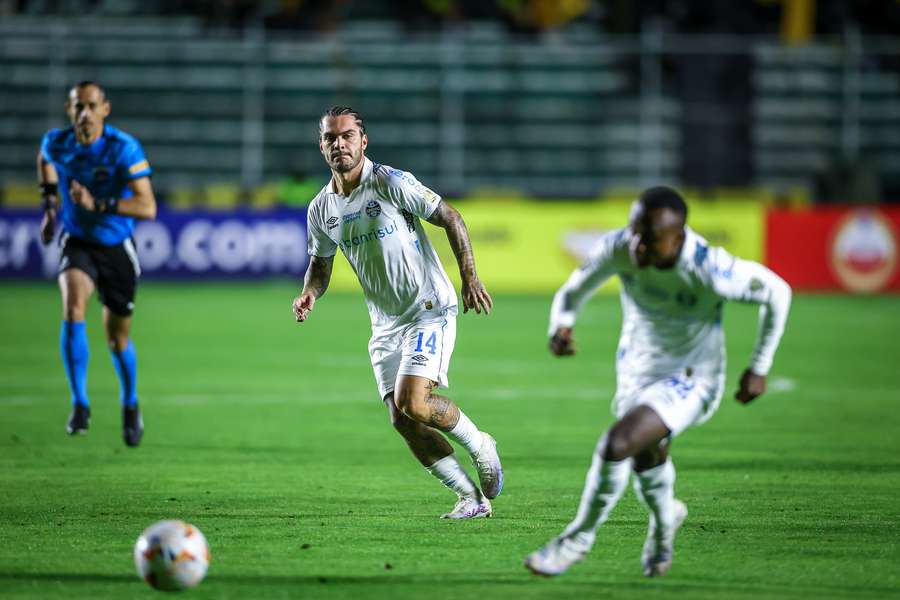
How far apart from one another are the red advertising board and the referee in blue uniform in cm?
1636

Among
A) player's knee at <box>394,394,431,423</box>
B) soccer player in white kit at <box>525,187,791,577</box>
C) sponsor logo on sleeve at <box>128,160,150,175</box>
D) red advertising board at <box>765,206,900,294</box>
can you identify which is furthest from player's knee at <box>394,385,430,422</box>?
red advertising board at <box>765,206,900,294</box>

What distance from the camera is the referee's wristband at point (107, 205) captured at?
391 inches

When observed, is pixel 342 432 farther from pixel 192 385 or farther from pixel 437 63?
pixel 437 63

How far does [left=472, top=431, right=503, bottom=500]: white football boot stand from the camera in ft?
26.1

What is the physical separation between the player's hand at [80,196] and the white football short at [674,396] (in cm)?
451

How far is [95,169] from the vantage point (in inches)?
410

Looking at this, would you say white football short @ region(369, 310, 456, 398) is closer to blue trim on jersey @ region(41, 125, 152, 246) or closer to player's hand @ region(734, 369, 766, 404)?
player's hand @ region(734, 369, 766, 404)

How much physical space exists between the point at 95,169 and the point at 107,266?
686mm

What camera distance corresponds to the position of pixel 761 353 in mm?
6289

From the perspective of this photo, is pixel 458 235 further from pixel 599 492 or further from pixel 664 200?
pixel 599 492

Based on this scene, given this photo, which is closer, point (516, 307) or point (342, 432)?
point (342, 432)

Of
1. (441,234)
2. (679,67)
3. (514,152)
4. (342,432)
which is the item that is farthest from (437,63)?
(342,432)

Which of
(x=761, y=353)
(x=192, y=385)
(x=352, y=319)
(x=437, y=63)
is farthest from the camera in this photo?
(x=437, y=63)

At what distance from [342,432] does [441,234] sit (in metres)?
12.3
